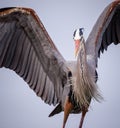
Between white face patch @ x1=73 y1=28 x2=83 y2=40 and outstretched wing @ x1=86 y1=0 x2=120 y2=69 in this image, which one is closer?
white face patch @ x1=73 y1=28 x2=83 y2=40

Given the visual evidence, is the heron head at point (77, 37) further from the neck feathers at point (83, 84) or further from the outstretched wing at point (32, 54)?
the outstretched wing at point (32, 54)

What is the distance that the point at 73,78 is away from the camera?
833 cm

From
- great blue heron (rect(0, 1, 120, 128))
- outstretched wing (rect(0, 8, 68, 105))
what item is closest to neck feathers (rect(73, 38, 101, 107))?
great blue heron (rect(0, 1, 120, 128))

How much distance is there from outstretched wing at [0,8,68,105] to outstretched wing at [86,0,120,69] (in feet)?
1.66

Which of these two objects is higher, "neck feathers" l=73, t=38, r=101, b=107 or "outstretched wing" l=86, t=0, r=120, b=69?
"outstretched wing" l=86, t=0, r=120, b=69

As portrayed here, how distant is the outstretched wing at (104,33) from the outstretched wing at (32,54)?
50 cm

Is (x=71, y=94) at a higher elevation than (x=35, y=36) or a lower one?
lower

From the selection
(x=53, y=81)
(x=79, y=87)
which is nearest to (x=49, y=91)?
(x=53, y=81)

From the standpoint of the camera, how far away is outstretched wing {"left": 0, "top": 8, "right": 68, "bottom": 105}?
27.1 ft

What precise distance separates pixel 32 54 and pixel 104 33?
3.89ft

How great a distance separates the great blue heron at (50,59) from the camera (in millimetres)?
8242

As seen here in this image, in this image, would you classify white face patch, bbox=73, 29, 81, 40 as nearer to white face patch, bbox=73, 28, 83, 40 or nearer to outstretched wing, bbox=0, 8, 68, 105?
white face patch, bbox=73, 28, 83, 40

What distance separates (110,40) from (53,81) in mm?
1221

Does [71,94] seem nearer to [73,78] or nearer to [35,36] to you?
[73,78]
